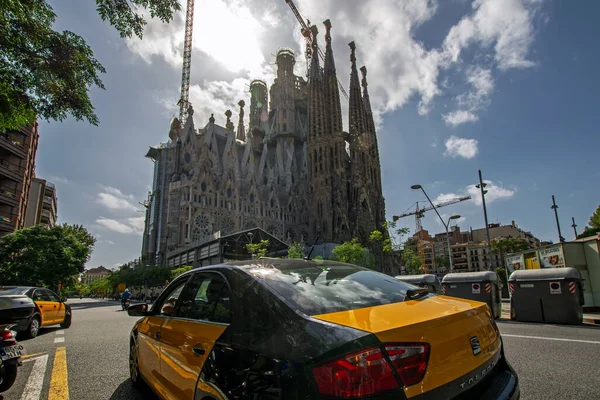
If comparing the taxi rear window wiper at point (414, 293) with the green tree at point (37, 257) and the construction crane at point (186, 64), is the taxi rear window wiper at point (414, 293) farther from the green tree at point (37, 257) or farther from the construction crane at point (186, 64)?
the construction crane at point (186, 64)

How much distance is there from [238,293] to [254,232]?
35330 mm

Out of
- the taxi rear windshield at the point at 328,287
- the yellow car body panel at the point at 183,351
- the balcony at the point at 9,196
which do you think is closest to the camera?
the taxi rear windshield at the point at 328,287

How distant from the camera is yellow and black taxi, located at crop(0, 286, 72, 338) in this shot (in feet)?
26.3

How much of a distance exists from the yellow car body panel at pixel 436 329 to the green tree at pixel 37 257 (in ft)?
108

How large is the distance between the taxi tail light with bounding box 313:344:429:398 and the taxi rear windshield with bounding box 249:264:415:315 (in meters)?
0.40

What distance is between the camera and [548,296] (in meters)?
9.73

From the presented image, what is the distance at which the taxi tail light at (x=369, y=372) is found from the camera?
145 cm

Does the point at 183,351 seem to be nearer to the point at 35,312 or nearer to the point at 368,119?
the point at 35,312

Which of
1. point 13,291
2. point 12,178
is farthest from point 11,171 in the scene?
point 13,291

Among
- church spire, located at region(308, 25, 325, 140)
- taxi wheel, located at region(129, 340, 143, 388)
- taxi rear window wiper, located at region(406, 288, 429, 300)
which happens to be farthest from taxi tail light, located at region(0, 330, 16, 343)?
church spire, located at region(308, 25, 325, 140)

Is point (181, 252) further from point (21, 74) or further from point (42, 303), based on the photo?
point (21, 74)

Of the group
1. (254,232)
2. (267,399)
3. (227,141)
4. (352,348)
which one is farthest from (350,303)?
(227,141)

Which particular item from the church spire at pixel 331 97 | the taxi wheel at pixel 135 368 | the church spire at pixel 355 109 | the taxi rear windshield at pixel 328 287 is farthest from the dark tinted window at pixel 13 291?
the church spire at pixel 355 109

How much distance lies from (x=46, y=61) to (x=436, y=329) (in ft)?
29.3
